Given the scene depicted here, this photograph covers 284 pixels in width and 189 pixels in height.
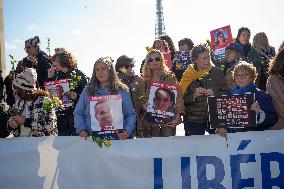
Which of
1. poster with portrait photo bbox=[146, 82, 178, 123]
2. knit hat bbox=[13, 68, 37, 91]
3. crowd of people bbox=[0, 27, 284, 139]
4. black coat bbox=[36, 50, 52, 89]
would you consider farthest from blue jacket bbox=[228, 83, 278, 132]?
black coat bbox=[36, 50, 52, 89]

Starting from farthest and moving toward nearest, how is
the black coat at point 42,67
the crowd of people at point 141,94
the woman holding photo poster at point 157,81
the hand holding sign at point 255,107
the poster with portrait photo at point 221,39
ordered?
the poster with portrait photo at point 221,39
the black coat at point 42,67
the woman holding photo poster at point 157,81
the crowd of people at point 141,94
the hand holding sign at point 255,107

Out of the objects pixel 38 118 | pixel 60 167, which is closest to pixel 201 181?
pixel 60 167

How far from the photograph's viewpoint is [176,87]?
5266mm

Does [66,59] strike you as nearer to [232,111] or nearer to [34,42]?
[34,42]

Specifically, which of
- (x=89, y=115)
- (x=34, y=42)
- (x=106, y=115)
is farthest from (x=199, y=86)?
(x=34, y=42)

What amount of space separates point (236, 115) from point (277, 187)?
100 centimetres

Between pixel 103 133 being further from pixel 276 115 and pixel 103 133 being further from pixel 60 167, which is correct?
pixel 276 115

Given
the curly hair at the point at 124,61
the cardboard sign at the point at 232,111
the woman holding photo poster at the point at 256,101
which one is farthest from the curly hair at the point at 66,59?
the woman holding photo poster at the point at 256,101

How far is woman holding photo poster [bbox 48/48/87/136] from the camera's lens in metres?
5.89

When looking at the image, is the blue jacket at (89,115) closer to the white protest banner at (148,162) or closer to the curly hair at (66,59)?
the white protest banner at (148,162)

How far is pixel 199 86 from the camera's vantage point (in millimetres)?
5539

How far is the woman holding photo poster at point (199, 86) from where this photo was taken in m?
5.48

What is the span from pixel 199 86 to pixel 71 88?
1.96 meters

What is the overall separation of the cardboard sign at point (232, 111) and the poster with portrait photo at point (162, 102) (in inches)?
27.0
